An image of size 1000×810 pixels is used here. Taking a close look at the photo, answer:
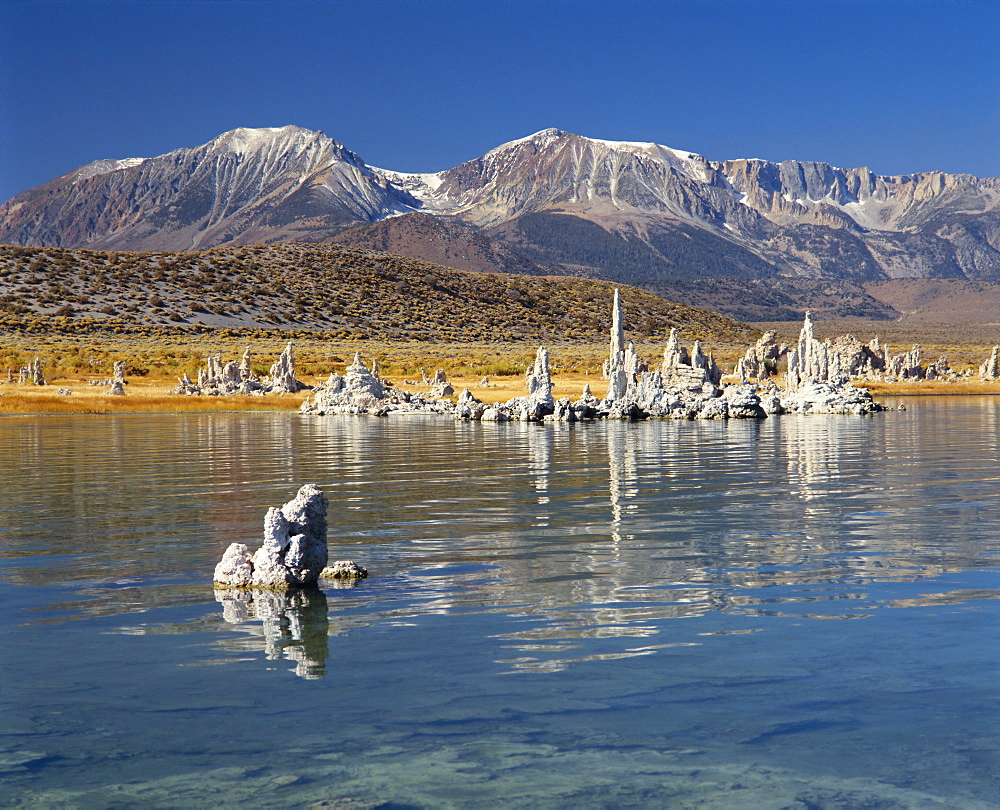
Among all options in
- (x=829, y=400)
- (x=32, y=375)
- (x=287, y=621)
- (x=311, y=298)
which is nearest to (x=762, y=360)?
(x=829, y=400)

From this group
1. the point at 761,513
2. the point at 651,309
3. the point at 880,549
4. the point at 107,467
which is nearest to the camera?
the point at 880,549

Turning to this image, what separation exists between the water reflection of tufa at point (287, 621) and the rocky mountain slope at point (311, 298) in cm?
9399

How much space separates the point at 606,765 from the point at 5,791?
3.70 m

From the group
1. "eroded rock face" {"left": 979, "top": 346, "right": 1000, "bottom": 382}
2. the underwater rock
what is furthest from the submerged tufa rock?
"eroded rock face" {"left": 979, "top": 346, "right": 1000, "bottom": 382}

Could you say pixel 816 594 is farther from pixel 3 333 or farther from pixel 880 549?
pixel 3 333

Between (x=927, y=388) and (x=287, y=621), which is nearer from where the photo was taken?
(x=287, y=621)

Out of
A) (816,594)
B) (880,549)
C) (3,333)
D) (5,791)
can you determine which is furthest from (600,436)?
(3,333)

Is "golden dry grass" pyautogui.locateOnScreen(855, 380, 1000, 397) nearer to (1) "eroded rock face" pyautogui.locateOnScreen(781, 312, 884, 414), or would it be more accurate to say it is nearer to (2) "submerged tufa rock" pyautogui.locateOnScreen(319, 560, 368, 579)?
(1) "eroded rock face" pyautogui.locateOnScreen(781, 312, 884, 414)

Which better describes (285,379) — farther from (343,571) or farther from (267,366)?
(343,571)

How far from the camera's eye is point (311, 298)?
130000 millimetres

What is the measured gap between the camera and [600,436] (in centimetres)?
3534

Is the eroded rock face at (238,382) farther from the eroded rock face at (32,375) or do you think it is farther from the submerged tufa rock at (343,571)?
the submerged tufa rock at (343,571)

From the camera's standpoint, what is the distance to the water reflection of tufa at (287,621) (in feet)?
29.3

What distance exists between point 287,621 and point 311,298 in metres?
123
